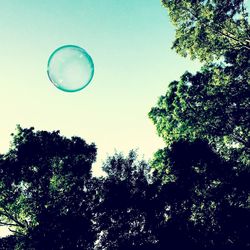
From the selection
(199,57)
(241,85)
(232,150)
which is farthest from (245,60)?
(232,150)

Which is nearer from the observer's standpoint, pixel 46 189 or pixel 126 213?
pixel 126 213

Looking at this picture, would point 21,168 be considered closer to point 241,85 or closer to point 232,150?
point 232,150

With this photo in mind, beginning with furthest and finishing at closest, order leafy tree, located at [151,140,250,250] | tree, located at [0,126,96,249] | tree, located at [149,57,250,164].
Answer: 1. tree, located at [149,57,250,164]
2. tree, located at [0,126,96,249]
3. leafy tree, located at [151,140,250,250]

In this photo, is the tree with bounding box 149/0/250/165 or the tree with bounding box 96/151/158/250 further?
the tree with bounding box 149/0/250/165

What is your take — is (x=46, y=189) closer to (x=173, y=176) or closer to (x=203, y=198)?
(x=173, y=176)

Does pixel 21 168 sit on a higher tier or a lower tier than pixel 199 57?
lower

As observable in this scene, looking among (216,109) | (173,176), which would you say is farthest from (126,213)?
(216,109)

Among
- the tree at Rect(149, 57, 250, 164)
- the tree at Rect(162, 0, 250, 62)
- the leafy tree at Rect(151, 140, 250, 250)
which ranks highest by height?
the tree at Rect(162, 0, 250, 62)

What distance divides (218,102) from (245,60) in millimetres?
3547

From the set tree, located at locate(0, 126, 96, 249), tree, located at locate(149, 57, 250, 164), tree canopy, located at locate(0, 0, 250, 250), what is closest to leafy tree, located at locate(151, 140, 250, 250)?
tree canopy, located at locate(0, 0, 250, 250)

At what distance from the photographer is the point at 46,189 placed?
64.0 ft

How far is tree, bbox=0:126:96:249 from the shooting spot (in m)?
17.2

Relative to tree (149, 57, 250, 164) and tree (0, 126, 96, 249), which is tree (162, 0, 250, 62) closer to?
tree (149, 57, 250, 164)

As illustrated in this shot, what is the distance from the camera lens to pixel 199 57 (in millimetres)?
20875
